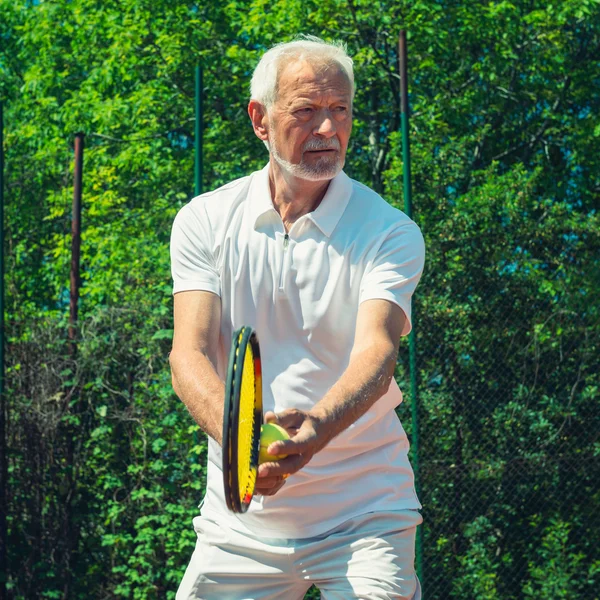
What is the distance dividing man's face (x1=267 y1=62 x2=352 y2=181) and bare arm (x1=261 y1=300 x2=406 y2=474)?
15.8 inches

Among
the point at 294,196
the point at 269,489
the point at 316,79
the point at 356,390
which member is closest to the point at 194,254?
the point at 294,196

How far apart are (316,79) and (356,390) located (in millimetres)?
827

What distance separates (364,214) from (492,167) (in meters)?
6.07

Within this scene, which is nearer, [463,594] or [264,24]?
[463,594]

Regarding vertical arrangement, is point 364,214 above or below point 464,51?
below

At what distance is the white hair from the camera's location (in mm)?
2775

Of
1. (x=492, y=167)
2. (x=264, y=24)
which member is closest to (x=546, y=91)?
(x=264, y=24)

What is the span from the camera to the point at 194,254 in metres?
2.82

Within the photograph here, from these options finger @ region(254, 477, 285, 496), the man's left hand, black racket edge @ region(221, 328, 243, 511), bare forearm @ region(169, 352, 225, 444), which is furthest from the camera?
bare forearm @ region(169, 352, 225, 444)

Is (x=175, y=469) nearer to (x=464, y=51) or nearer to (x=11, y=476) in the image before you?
(x=11, y=476)

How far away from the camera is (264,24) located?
12.1m

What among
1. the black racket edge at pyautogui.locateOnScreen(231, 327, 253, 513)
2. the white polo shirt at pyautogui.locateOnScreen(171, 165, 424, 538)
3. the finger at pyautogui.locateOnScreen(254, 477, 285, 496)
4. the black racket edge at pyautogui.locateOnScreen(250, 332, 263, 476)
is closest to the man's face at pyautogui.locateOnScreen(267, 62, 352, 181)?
the white polo shirt at pyautogui.locateOnScreen(171, 165, 424, 538)

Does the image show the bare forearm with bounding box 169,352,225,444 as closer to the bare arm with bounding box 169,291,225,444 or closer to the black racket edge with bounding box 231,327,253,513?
the bare arm with bounding box 169,291,225,444

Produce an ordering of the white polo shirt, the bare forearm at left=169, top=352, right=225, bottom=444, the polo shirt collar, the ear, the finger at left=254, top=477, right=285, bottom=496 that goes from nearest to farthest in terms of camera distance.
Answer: the finger at left=254, top=477, right=285, bottom=496 < the bare forearm at left=169, top=352, right=225, bottom=444 < the white polo shirt < the polo shirt collar < the ear
